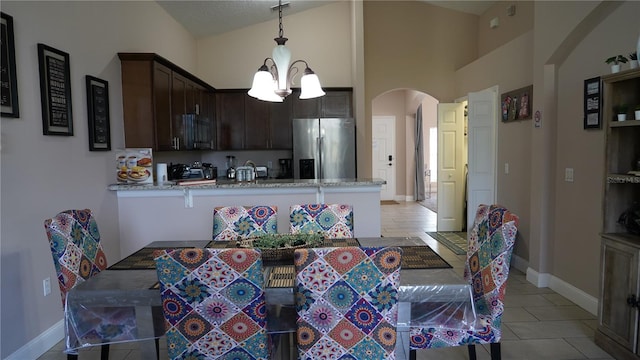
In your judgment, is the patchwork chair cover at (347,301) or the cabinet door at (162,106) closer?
the patchwork chair cover at (347,301)

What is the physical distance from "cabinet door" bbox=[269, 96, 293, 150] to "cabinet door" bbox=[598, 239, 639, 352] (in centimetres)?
443

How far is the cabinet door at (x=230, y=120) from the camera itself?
6.11 meters

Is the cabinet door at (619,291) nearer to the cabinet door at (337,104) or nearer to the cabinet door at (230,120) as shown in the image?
the cabinet door at (337,104)

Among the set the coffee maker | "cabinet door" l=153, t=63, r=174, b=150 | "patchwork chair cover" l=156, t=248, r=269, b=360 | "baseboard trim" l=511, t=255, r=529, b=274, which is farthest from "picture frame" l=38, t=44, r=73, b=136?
"baseboard trim" l=511, t=255, r=529, b=274

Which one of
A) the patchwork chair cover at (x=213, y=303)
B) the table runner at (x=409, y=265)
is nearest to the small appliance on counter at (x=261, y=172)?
the table runner at (x=409, y=265)

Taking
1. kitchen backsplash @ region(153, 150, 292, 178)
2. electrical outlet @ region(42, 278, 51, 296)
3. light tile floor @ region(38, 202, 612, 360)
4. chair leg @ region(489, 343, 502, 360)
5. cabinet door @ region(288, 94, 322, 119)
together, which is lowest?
light tile floor @ region(38, 202, 612, 360)

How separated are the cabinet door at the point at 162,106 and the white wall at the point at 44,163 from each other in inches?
12.2

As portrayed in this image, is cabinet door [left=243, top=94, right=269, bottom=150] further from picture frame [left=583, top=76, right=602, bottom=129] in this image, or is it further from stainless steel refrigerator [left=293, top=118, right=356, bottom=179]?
picture frame [left=583, top=76, right=602, bottom=129]

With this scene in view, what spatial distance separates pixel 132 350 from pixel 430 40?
6.02 meters

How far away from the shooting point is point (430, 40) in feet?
21.5

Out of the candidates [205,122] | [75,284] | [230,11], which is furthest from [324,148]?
[75,284]

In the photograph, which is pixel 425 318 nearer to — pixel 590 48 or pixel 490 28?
pixel 590 48

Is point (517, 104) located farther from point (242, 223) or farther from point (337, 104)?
point (242, 223)

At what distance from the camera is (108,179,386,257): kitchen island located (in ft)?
11.4
